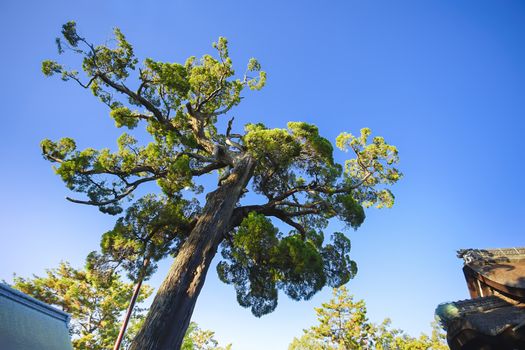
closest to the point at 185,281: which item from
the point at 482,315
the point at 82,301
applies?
the point at 482,315

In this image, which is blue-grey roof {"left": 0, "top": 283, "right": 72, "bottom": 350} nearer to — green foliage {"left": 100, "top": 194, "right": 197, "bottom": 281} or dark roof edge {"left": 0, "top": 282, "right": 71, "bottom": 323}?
dark roof edge {"left": 0, "top": 282, "right": 71, "bottom": 323}

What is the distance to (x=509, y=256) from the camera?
8.48 m

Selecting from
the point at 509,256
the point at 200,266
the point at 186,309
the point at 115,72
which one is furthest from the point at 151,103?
the point at 509,256

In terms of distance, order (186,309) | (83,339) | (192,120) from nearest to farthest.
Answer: (186,309), (192,120), (83,339)

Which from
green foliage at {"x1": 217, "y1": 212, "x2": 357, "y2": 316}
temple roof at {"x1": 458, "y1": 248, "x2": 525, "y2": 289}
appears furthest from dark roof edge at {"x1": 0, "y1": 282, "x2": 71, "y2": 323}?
temple roof at {"x1": 458, "y1": 248, "x2": 525, "y2": 289}

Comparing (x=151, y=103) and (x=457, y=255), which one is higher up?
(x=151, y=103)

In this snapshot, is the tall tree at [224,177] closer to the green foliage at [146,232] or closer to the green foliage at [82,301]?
the green foliage at [146,232]

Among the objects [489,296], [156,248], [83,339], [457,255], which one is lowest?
[83,339]

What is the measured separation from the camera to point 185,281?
5184mm

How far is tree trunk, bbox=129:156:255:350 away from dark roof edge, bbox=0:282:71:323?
1.76m

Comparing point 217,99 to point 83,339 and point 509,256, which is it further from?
point 83,339

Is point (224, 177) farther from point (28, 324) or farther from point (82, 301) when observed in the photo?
point (82, 301)

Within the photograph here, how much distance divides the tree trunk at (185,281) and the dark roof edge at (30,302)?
1765 millimetres

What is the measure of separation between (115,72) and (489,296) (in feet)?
43.2
